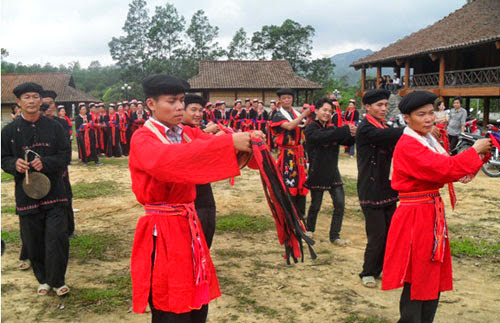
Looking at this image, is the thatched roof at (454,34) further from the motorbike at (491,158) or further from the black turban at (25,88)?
the black turban at (25,88)

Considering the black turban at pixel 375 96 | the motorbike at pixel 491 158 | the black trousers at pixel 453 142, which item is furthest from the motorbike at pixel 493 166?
the black turban at pixel 375 96

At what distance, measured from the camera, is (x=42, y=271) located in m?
4.48

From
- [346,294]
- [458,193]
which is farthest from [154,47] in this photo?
[346,294]

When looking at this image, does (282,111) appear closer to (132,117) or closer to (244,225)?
(244,225)

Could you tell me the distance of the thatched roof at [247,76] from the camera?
31923mm

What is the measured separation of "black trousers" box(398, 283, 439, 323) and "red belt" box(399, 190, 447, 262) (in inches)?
13.3

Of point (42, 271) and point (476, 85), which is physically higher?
point (476, 85)

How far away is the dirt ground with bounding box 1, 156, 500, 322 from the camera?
3.86 m

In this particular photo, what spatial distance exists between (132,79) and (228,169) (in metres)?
56.4

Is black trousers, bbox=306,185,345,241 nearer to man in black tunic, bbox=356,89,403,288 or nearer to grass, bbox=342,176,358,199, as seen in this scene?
man in black tunic, bbox=356,89,403,288

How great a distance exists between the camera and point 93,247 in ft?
18.9

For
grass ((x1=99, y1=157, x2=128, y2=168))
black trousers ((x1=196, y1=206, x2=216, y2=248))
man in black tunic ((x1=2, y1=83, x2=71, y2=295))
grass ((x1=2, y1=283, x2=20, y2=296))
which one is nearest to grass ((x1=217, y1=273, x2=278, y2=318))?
black trousers ((x1=196, y1=206, x2=216, y2=248))

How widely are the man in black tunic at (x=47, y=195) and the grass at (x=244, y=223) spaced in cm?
265

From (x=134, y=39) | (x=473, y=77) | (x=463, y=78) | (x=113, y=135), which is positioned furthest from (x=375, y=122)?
(x=134, y=39)
